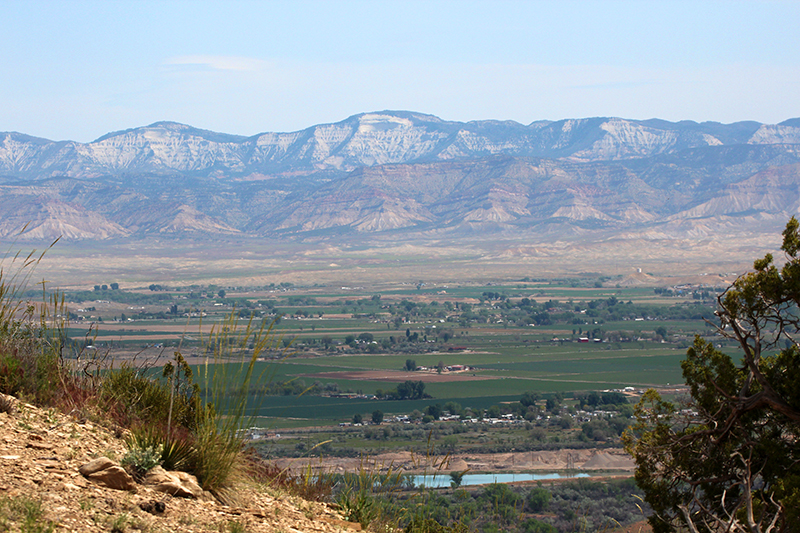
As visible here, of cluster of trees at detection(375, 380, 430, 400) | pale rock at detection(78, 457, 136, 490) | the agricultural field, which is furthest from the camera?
cluster of trees at detection(375, 380, 430, 400)

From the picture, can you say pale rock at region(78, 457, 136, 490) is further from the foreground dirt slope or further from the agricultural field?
the agricultural field

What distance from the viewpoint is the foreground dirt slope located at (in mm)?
5125

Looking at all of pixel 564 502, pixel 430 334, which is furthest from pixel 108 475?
pixel 430 334

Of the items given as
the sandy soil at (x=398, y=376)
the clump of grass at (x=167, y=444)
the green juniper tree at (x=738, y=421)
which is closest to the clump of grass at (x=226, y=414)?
the clump of grass at (x=167, y=444)

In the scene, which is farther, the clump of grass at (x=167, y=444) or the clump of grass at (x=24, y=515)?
the clump of grass at (x=167, y=444)

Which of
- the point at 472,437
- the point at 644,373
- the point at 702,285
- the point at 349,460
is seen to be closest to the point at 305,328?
the point at 644,373

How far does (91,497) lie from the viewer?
5.39 m

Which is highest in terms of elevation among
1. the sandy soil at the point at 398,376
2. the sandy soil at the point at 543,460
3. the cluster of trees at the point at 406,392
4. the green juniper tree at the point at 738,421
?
the green juniper tree at the point at 738,421

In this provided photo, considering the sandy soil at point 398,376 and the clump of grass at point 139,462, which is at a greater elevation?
the clump of grass at point 139,462

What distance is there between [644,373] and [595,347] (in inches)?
933

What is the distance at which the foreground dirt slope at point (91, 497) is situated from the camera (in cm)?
512

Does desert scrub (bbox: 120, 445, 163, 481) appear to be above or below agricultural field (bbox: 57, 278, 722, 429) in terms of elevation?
above

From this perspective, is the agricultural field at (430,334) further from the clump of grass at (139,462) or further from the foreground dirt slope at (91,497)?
the clump of grass at (139,462)

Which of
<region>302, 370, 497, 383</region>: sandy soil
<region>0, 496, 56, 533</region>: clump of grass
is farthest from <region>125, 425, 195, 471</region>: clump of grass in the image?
<region>302, 370, 497, 383</region>: sandy soil
